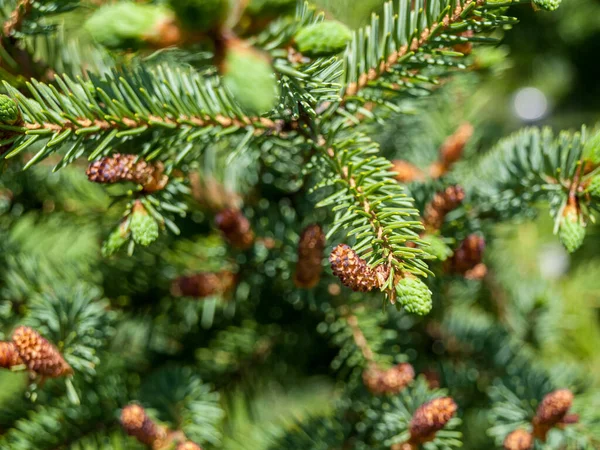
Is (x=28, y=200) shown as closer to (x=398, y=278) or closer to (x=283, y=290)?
(x=283, y=290)

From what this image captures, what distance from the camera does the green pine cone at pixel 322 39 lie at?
1.18ft

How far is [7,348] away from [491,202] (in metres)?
0.52

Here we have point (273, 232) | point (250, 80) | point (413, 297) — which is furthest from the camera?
point (273, 232)

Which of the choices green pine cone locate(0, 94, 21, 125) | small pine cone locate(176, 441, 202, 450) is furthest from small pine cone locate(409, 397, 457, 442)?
green pine cone locate(0, 94, 21, 125)

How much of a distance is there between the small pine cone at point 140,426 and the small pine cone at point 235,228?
0.20m

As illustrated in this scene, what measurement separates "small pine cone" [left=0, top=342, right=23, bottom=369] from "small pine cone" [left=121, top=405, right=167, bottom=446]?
12 centimetres

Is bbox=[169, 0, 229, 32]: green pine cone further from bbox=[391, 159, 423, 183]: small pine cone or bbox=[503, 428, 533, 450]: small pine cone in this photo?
bbox=[503, 428, 533, 450]: small pine cone

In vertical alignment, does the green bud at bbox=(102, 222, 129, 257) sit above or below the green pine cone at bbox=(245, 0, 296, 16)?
below

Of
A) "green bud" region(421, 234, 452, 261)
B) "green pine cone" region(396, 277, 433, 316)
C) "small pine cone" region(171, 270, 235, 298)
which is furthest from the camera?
"small pine cone" region(171, 270, 235, 298)

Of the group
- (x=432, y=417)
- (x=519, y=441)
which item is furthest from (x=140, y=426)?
(x=519, y=441)

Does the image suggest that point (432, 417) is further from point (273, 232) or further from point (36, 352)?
point (36, 352)

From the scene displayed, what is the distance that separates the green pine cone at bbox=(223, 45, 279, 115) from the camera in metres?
0.31

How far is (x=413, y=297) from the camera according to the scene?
16.7 inches

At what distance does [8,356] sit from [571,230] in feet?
1.77
